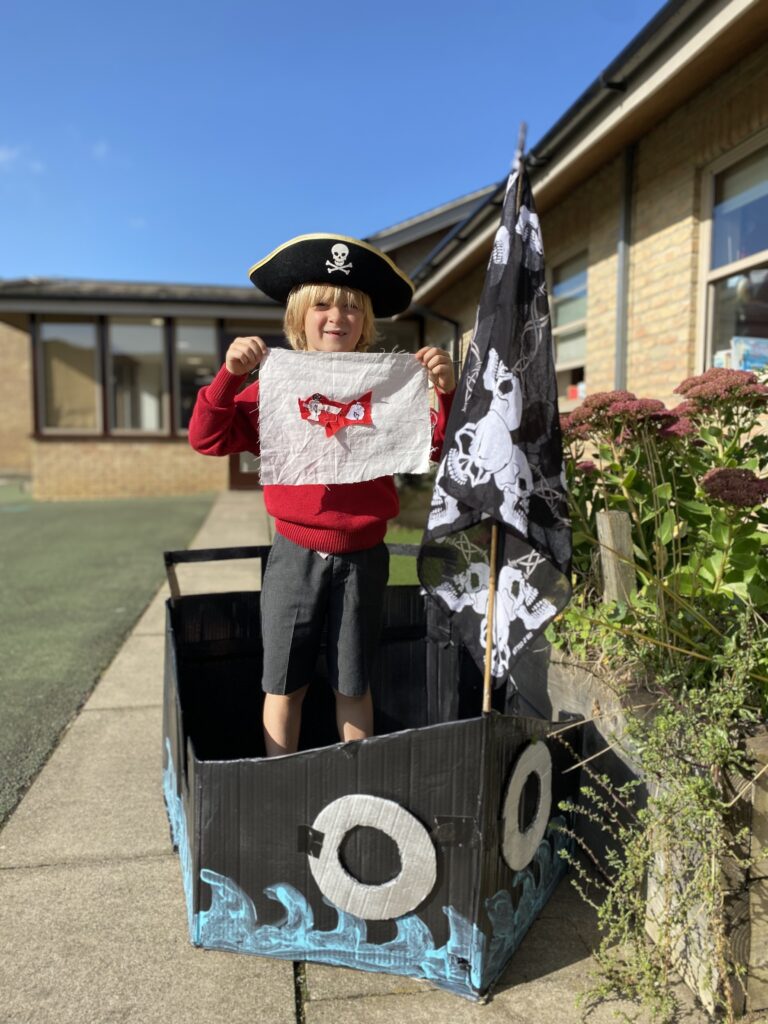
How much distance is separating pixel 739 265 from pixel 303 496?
407 cm

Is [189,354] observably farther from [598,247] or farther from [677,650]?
[677,650]

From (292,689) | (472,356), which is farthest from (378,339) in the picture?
(292,689)

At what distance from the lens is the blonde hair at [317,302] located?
6.58 feet

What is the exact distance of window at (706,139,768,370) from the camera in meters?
4.68

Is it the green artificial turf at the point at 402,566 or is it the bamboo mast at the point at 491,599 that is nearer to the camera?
the bamboo mast at the point at 491,599

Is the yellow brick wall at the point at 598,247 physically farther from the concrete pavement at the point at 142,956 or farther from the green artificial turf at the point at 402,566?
the concrete pavement at the point at 142,956

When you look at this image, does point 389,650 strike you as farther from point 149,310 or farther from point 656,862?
point 149,310

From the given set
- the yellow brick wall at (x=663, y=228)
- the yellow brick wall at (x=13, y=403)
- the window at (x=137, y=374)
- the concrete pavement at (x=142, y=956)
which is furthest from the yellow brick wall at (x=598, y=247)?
the yellow brick wall at (x=13, y=403)

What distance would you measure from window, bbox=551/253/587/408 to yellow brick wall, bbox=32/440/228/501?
9.41 metres

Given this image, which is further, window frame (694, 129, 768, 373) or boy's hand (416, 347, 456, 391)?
window frame (694, 129, 768, 373)

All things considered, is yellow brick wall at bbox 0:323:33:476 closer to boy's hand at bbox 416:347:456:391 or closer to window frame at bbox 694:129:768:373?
window frame at bbox 694:129:768:373

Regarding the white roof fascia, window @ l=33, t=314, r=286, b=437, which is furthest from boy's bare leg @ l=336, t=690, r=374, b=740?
window @ l=33, t=314, r=286, b=437

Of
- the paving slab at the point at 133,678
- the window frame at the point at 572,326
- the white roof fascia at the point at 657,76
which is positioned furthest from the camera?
the window frame at the point at 572,326

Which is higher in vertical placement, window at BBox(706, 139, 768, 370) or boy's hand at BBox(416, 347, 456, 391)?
window at BBox(706, 139, 768, 370)
